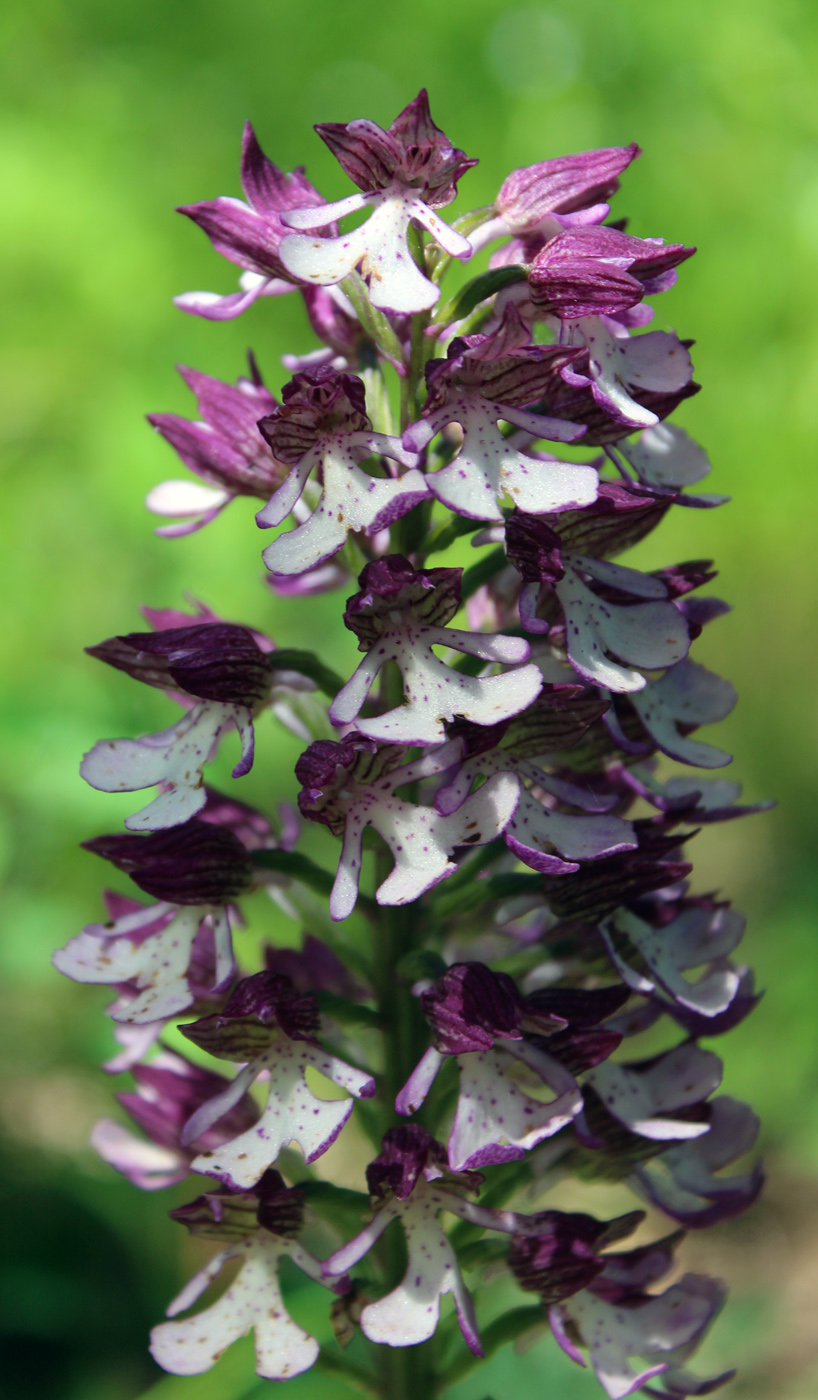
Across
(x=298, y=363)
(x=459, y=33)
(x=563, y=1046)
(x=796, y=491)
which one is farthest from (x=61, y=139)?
(x=563, y=1046)

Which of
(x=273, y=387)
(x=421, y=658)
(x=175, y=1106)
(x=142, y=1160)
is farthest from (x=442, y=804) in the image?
(x=273, y=387)

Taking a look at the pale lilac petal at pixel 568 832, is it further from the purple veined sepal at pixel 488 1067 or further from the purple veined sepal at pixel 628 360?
the purple veined sepal at pixel 628 360

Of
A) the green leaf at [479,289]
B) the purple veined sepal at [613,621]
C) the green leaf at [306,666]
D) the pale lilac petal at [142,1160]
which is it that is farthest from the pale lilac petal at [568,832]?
the pale lilac petal at [142,1160]

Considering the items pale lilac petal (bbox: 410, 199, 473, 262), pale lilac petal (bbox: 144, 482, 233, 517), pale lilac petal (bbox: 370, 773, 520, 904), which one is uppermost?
pale lilac petal (bbox: 410, 199, 473, 262)

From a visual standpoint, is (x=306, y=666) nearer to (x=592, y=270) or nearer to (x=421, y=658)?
(x=421, y=658)

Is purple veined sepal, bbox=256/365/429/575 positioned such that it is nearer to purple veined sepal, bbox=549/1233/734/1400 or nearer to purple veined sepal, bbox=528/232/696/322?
purple veined sepal, bbox=528/232/696/322

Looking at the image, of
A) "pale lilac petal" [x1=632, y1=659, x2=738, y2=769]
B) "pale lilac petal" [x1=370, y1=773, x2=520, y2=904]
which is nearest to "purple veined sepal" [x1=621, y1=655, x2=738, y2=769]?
"pale lilac petal" [x1=632, y1=659, x2=738, y2=769]
